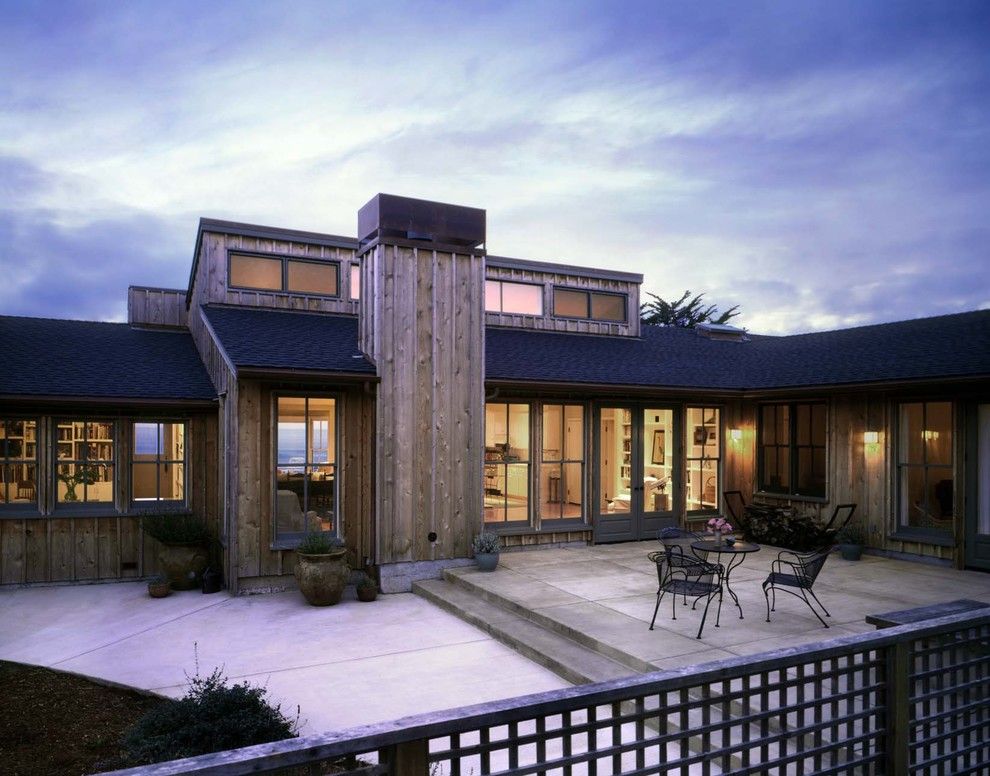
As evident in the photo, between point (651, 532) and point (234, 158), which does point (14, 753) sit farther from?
point (234, 158)

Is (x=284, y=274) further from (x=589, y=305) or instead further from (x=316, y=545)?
(x=589, y=305)

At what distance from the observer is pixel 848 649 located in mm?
2607

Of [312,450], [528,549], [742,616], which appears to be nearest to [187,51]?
[312,450]

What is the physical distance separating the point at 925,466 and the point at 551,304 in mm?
7351

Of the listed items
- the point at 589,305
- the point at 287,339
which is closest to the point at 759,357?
the point at 589,305

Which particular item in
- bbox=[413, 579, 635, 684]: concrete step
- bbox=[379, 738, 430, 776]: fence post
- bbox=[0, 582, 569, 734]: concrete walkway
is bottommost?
bbox=[0, 582, 569, 734]: concrete walkway

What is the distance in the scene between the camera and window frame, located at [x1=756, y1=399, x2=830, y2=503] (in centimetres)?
1135

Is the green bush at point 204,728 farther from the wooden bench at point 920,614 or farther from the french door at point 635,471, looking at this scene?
the french door at point 635,471

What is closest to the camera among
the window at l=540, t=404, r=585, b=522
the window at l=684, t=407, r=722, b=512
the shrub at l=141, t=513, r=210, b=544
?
the shrub at l=141, t=513, r=210, b=544

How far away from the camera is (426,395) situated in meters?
9.45

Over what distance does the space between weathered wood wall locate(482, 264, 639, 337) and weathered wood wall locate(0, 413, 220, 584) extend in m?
6.26

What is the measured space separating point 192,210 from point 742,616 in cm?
6505

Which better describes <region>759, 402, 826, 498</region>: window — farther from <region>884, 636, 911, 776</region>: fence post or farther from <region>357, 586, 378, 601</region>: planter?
<region>884, 636, 911, 776</region>: fence post

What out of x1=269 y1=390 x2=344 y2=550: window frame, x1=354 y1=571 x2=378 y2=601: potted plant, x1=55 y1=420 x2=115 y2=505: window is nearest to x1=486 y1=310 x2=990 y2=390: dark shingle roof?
x1=269 y1=390 x2=344 y2=550: window frame
